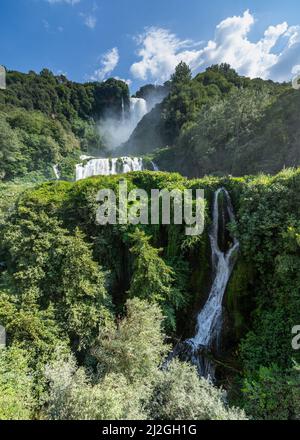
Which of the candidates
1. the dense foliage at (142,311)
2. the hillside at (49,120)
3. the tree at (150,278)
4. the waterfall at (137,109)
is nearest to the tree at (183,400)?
the dense foliage at (142,311)

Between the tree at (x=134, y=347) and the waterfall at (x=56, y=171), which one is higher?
the waterfall at (x=56, y=171)

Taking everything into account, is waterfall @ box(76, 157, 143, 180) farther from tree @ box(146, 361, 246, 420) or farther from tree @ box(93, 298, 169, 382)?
tree @ box(146, 361, 246, 420)

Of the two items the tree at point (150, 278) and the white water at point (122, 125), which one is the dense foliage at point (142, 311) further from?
the white water at point (122, 125)

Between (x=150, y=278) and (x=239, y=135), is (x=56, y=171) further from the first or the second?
(x=150, y=278)

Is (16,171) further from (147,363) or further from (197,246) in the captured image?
(147,363)

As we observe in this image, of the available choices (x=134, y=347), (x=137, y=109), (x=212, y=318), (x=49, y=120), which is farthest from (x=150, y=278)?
(x=137, y=109)

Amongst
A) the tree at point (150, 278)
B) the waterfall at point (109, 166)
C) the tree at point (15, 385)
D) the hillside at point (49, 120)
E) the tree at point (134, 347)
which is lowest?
the tree at point (15, 385)
